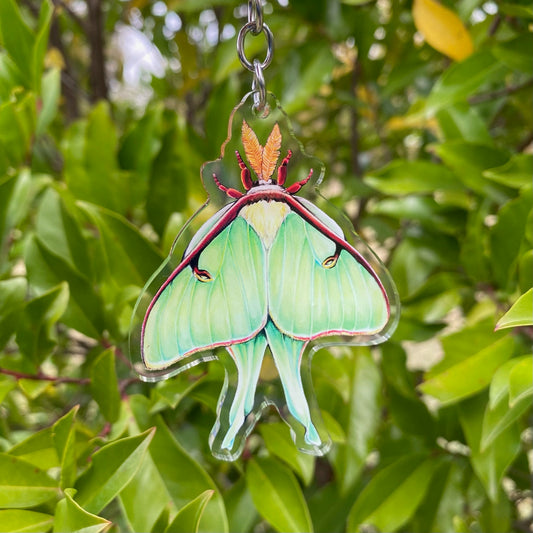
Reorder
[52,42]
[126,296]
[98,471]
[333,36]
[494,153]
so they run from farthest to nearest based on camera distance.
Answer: [52,42]
[333,36]
[494,153]
[126,296]
[98,471]

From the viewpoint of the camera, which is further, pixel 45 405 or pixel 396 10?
Answer: pixel 45 405

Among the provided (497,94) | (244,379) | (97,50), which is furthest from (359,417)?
(97,50)

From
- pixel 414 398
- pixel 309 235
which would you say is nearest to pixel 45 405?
pixel 414 398

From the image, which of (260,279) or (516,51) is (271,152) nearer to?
(260,279)

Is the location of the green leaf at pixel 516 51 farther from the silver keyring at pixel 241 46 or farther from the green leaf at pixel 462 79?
the silver keyring at pixel 241 46

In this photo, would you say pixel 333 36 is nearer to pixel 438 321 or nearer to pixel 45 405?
pixel 438 321

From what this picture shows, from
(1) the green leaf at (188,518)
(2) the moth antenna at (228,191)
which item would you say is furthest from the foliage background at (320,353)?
(2) the moth antenna at (228,191)
